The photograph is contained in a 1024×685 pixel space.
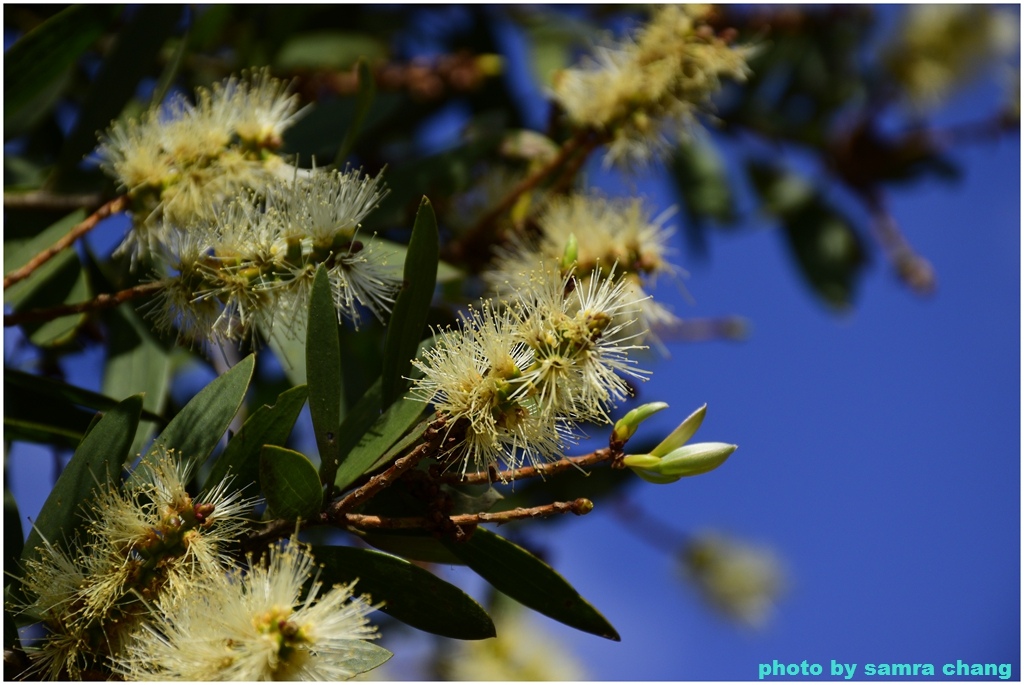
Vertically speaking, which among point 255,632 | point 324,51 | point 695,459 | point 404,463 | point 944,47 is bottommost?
point 255,632

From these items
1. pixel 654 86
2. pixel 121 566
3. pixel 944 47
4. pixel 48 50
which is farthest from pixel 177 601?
pixel 944 47

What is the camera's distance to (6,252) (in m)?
1.76

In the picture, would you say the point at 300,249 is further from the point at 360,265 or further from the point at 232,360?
the point at 232,360

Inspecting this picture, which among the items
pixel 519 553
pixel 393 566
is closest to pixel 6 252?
pixel 393 566

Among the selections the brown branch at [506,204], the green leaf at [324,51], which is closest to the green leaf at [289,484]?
the brown branch at [506,204]

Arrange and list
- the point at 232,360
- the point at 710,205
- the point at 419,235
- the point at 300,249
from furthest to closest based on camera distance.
→ the point at 710,205 → the point at 232,360 → the point at 300,249 → the point at 419,235

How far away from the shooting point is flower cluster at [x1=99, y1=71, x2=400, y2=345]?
4.67ft

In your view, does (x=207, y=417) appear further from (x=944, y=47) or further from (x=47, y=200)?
(x=944, y=47)

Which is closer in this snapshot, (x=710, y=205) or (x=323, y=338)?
(x=323, y=338)

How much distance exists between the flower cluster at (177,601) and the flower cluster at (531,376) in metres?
0.27

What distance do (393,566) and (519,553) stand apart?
17cm

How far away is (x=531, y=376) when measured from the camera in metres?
1.19

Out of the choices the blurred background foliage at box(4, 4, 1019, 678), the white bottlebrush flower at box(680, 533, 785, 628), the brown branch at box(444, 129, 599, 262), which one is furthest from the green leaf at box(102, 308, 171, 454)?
the white bottlebrush flower at box(680, 533, 785, 628)

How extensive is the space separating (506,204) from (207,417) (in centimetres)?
84
